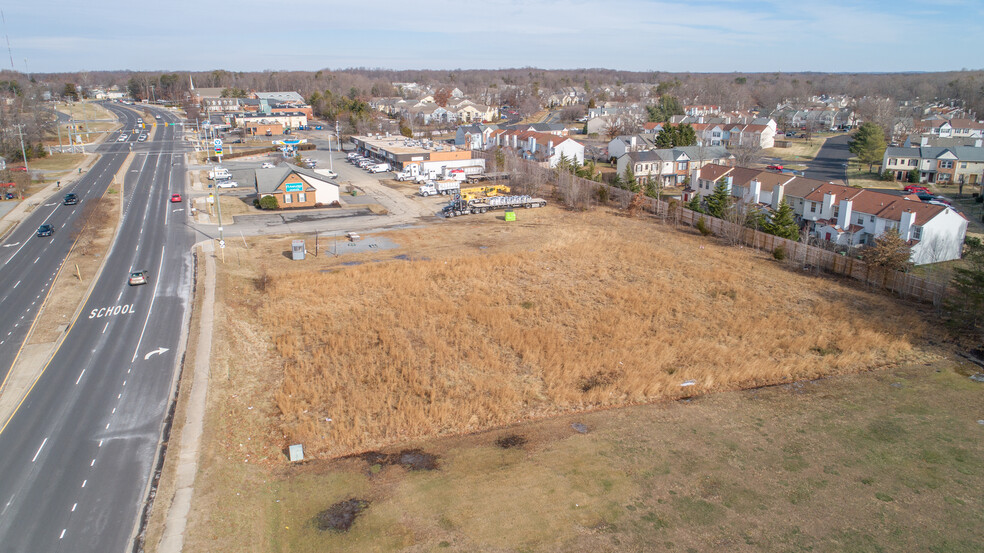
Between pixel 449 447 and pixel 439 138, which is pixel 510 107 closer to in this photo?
pixel 439 138

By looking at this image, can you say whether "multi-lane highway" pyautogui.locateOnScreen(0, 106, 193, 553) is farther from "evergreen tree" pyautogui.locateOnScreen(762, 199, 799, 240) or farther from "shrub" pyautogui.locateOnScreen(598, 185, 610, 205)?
"evergreen tree" pyautogui.locateOnScreen(762, 199, 799, 240)

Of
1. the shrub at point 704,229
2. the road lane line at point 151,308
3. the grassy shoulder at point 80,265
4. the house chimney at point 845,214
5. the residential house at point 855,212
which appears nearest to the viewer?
the road lane line at point 151,308

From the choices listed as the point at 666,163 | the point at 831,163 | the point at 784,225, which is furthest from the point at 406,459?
the point at 831,163

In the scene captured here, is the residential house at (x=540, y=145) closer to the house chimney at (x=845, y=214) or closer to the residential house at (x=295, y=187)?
the residential house at (x=295, y=187)

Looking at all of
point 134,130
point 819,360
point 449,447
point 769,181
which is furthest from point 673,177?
point 134,130

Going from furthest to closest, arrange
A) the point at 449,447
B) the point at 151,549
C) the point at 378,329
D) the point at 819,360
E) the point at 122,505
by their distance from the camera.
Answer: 1. the point at 378,329
2. the point at 819,360
3. the point at 449,447
4. the point at 122,505
5. the point at 151,549

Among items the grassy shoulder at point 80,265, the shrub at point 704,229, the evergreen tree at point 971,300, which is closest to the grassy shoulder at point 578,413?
the evergreen tree at point 971,300

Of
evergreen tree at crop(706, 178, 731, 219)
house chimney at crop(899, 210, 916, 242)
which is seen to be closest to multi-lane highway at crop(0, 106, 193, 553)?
evergreen tree at crop(706, 178, 731, 219)
